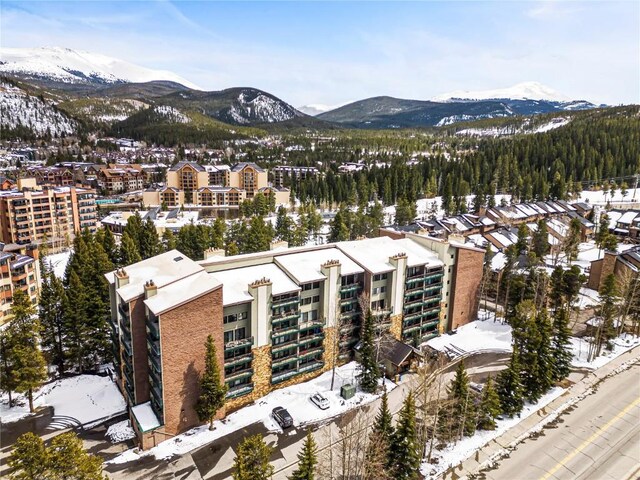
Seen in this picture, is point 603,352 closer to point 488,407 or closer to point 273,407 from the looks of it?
point 488,407

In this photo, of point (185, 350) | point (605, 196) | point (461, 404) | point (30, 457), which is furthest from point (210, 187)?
point (30, 457)

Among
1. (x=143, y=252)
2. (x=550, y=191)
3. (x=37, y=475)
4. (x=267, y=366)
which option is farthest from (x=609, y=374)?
(x=550, y=191)

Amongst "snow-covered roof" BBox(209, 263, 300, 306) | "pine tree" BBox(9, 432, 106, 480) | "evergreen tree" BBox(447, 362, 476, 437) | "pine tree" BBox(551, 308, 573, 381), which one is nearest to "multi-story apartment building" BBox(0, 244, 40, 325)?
"snow-covered roof" BBox(209, 263, 300, 306)

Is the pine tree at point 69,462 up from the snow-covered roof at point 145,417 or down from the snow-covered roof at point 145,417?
up

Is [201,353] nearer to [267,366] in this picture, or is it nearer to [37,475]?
[267,366]

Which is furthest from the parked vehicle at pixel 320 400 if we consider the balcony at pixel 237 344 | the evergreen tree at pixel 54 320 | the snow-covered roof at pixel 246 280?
the evergreen tree at pixel 54 320

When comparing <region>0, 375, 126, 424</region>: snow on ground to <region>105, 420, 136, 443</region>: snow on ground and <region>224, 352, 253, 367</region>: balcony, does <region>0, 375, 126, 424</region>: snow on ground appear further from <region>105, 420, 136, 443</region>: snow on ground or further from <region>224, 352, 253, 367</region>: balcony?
<region>224, 352, 253, 367</region>: balcony

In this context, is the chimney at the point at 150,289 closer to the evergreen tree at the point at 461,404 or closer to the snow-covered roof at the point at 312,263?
the snow-covered roof at the point at 312,263

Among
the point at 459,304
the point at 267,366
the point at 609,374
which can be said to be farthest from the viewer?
the point at 459,304
